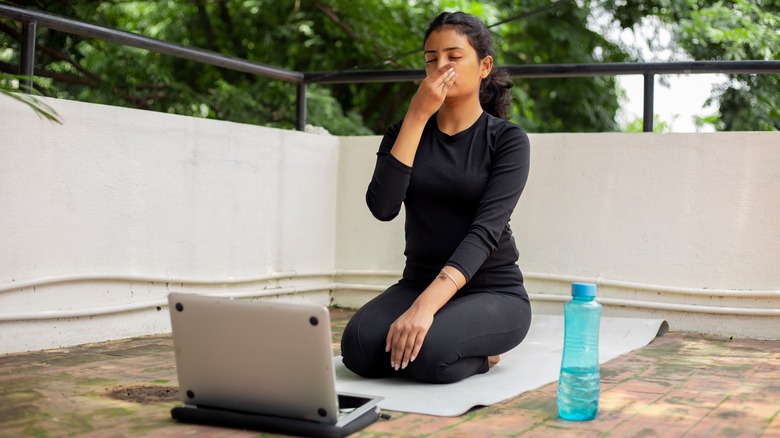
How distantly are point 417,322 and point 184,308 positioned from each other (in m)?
0.69

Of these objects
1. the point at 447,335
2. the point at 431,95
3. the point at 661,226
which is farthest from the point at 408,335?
the point at 661,226

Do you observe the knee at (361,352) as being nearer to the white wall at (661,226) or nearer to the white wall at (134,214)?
the white wall at (134,214)

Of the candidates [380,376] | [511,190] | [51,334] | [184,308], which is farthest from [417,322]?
[51,334]

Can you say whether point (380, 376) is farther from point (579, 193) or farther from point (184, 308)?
point (579, 193)

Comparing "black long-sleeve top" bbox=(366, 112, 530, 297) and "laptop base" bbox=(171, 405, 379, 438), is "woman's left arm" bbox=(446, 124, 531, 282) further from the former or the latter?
"laptop base" bbox=(171, 405, 379, 438)

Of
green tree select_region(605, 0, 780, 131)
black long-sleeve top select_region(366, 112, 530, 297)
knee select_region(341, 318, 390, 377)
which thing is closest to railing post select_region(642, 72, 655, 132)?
black long-sleeve top select_region(366, 112, 530, 297)

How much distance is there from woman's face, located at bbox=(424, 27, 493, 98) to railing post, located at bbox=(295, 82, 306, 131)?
177 cm

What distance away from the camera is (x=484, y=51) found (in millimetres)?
2883

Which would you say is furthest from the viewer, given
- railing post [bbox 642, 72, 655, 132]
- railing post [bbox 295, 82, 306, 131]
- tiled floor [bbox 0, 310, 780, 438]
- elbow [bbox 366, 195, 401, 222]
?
railing post [bbox 295, 82, 306, 131]

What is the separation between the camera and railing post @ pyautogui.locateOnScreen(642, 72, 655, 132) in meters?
3.92

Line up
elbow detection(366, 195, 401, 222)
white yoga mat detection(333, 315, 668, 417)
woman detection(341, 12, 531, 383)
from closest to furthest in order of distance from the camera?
white yoga mat detection(333, 315, 668, 417) → woman detection(341, 12, 531, 383) → elbow detection(366, 195, 401, 222)

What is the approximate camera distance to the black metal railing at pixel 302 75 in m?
3.11

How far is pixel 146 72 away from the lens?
646cm

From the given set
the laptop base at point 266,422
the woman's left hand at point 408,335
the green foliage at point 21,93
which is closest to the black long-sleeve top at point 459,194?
the woman's left hand at point 408,335
